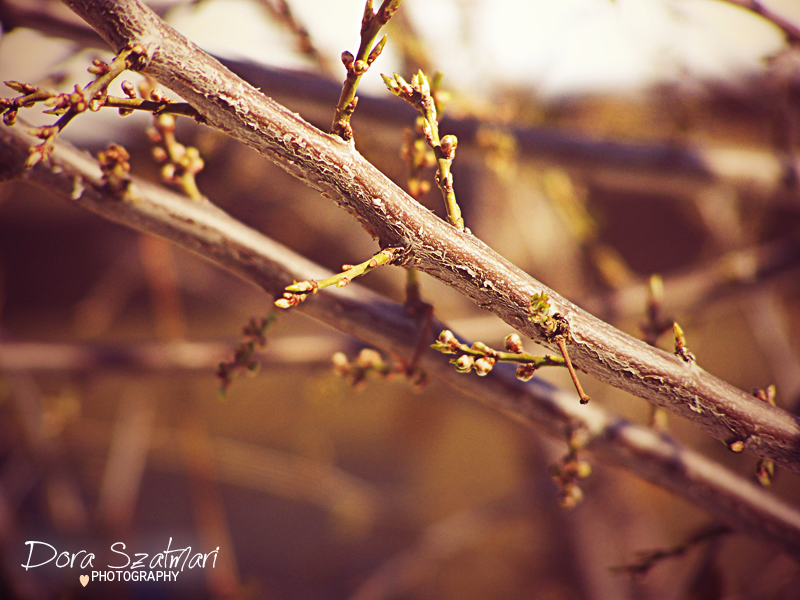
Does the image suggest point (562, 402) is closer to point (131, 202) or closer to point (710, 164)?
point (131, 202)

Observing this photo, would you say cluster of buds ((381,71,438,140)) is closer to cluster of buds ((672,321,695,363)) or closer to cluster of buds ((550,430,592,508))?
cluster of buds ((672,321,695,363))

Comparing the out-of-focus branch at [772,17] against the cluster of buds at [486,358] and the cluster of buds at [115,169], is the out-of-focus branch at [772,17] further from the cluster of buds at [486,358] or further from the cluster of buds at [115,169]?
the cluster of buds at [115,169]

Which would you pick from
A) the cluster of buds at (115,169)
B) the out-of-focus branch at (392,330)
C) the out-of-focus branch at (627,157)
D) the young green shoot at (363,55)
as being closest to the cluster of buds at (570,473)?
the out-of-focus branch at (392,330)

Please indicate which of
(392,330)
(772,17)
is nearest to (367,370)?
(392,330)

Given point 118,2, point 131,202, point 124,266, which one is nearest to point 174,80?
point 118,2

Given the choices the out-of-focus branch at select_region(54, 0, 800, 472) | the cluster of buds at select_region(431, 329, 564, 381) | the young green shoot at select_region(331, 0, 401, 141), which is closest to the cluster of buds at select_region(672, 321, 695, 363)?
the out-of-focus branch at select_region(54, 0, 800, 472)

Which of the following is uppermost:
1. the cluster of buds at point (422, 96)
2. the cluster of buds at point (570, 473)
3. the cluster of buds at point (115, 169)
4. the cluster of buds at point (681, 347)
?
the cluster of buds at point (115, 169)
